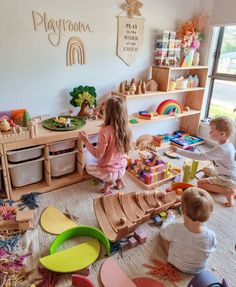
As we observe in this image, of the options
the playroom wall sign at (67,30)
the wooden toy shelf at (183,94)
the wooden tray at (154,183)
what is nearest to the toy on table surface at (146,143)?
Answer: the wooden toy shelf at (183,94)

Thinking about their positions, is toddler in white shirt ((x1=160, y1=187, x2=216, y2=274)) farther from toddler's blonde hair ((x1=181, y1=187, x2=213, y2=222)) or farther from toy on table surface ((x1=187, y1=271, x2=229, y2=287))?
toy on table surface ((x1=187, y1=271, x2=229, y2=287))

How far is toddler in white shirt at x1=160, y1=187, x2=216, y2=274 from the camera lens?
43.8 inches

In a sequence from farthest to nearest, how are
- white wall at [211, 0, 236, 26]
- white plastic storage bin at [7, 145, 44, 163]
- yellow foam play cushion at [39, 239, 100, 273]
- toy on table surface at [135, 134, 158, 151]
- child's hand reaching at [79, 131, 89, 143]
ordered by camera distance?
toy on table surface at [135, 134, 158, 151] → white wall at [211, 0, 236, 26] → child's hand reaching at [79, 131, 89, 143] → white plastic storage bin at [7, 145, 44, 163] → yellow foam play cushion at [39, 239, 100, 273]

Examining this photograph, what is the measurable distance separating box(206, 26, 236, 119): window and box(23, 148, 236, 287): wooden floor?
1.41 m

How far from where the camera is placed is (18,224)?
147 cm

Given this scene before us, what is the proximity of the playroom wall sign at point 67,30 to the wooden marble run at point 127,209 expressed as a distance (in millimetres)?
1218

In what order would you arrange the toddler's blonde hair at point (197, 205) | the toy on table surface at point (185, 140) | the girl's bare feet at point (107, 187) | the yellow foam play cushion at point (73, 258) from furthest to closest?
the toy on table surface at point (185, 140) < the girl's bare feet at point (107, 187) < the yellow foam play cushion at point (73, 258) < the toddler's blonde hair at point (197, 205)

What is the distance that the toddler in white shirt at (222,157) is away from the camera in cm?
174

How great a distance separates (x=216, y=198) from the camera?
1918 millimetres

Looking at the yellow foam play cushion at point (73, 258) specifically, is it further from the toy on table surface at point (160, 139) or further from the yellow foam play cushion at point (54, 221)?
the toy on table surface at point (160, 139)

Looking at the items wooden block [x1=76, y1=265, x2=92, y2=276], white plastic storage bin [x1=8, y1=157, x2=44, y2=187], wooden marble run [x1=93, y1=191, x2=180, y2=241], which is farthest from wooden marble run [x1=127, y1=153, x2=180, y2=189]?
wooden block [x1=76, y1=265, x2=92, y2=276]

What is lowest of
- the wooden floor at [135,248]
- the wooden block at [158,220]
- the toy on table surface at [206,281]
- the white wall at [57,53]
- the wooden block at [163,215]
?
the wooden floor at [135,248]

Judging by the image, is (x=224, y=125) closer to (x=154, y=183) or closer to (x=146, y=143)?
(x=154, y=183)

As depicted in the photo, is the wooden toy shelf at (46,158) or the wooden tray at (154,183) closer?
the wooden toy shelf at (46,158)
